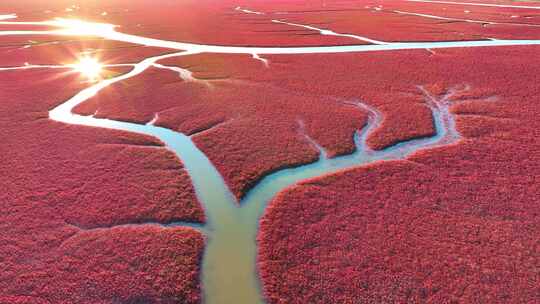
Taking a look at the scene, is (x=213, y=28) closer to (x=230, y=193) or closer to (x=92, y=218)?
(x=230, y=193)

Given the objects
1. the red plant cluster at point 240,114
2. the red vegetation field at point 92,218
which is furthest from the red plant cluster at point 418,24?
the red vegetation field at point 92,218

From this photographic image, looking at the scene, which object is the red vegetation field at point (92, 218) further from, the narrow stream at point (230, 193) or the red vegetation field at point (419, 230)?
the red vegetation field at point (419, 230)

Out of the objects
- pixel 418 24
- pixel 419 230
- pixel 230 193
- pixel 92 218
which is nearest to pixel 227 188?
pixel 230 193

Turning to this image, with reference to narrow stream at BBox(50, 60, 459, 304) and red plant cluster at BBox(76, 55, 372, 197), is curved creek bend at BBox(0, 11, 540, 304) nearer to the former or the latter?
narrow stream at BBox(50, 60, 459, 304)

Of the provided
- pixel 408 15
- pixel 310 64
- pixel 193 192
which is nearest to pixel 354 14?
pixel 408 15

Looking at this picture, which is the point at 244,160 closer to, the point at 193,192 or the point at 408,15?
the point at 193,192

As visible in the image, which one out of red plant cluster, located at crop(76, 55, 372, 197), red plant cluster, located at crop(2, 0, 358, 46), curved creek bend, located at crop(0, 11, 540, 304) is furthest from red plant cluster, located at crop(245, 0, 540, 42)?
red plant cluster, located at crop(76, 55, 372, 197)
